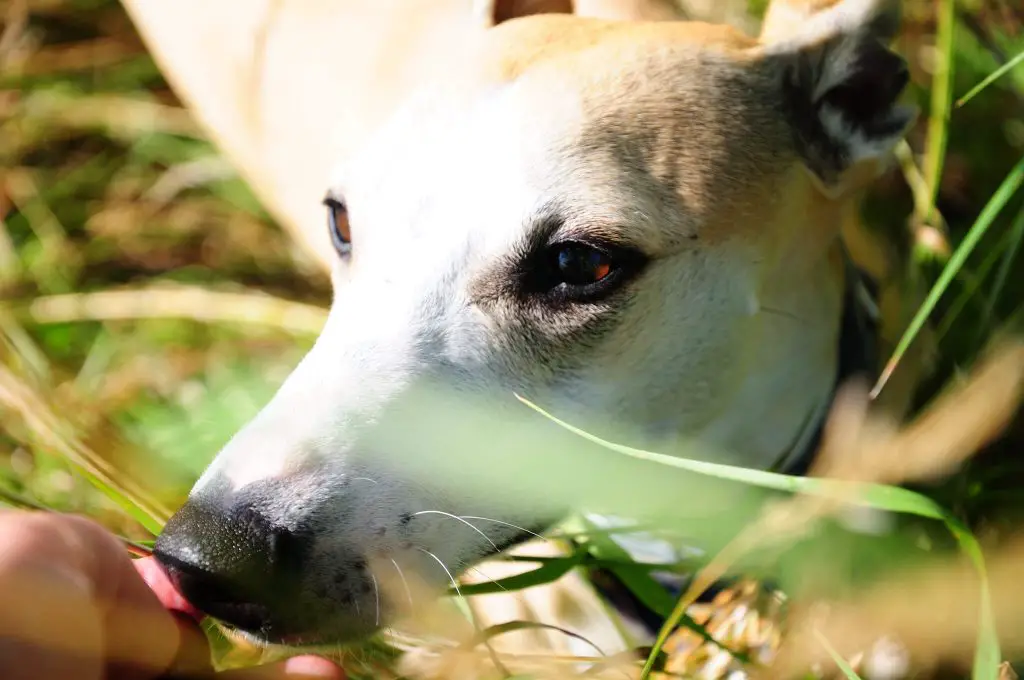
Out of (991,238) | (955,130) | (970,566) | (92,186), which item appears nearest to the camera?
(970,566)

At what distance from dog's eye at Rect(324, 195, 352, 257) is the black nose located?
26.5 inches

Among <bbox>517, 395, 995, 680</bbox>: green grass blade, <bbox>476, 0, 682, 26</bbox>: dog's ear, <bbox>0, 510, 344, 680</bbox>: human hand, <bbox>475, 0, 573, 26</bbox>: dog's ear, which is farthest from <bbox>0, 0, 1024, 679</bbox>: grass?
<bbox>475, 0, 573, 26</bbox>: dog's ear

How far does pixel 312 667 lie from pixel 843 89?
4.59ft

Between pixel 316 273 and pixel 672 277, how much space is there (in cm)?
190

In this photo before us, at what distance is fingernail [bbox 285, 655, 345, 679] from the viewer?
4.94ft

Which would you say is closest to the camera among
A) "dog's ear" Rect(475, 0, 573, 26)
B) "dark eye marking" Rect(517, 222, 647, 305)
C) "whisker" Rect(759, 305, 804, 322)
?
"dark eye marking" Rect(517, 222, 647, 305)

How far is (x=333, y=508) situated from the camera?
1.40m

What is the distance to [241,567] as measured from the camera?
137 centimetres

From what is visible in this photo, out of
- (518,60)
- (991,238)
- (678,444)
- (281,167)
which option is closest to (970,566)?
(678,444)

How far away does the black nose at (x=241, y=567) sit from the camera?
137cm

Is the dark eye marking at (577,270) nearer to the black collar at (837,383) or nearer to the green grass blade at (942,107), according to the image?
the black collar at (837,383)

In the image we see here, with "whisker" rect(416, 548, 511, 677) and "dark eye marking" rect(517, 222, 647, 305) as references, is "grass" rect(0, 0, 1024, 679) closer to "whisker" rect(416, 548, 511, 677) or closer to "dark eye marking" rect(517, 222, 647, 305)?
"whisker" rect(416, 548, 511, 677)

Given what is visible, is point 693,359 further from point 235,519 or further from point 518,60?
point 235,519

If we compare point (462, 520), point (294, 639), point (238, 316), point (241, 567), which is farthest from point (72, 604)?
point (238, 316)
